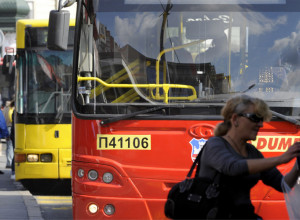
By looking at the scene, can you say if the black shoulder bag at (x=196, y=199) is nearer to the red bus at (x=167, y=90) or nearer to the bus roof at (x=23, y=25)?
the red bus at (x=167, y=90)

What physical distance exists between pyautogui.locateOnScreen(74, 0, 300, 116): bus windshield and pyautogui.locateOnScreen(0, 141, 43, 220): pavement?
9.88 ft

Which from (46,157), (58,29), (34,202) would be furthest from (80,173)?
(46,157)

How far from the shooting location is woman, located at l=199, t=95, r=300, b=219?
4066 millimetres

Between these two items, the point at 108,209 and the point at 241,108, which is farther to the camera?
the point at 108,209

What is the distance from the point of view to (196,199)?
4.16 m

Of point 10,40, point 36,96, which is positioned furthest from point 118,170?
point 10,40

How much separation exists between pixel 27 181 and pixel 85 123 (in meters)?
6.85

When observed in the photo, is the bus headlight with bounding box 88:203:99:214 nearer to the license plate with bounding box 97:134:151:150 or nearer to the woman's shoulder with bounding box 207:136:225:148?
the license plate with bounding box 97:134:151:150

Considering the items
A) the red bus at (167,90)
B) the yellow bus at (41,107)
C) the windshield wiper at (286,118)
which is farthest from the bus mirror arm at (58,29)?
the yellow bus at (41,107)

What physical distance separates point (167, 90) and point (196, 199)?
9.48 ft

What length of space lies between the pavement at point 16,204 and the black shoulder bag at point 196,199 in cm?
550

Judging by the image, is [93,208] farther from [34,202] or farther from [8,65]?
[8,65]

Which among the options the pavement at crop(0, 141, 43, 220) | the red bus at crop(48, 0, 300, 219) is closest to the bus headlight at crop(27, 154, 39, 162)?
the pavement at crop(0, 141, 43, 220)

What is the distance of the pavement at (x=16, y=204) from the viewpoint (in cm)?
970
